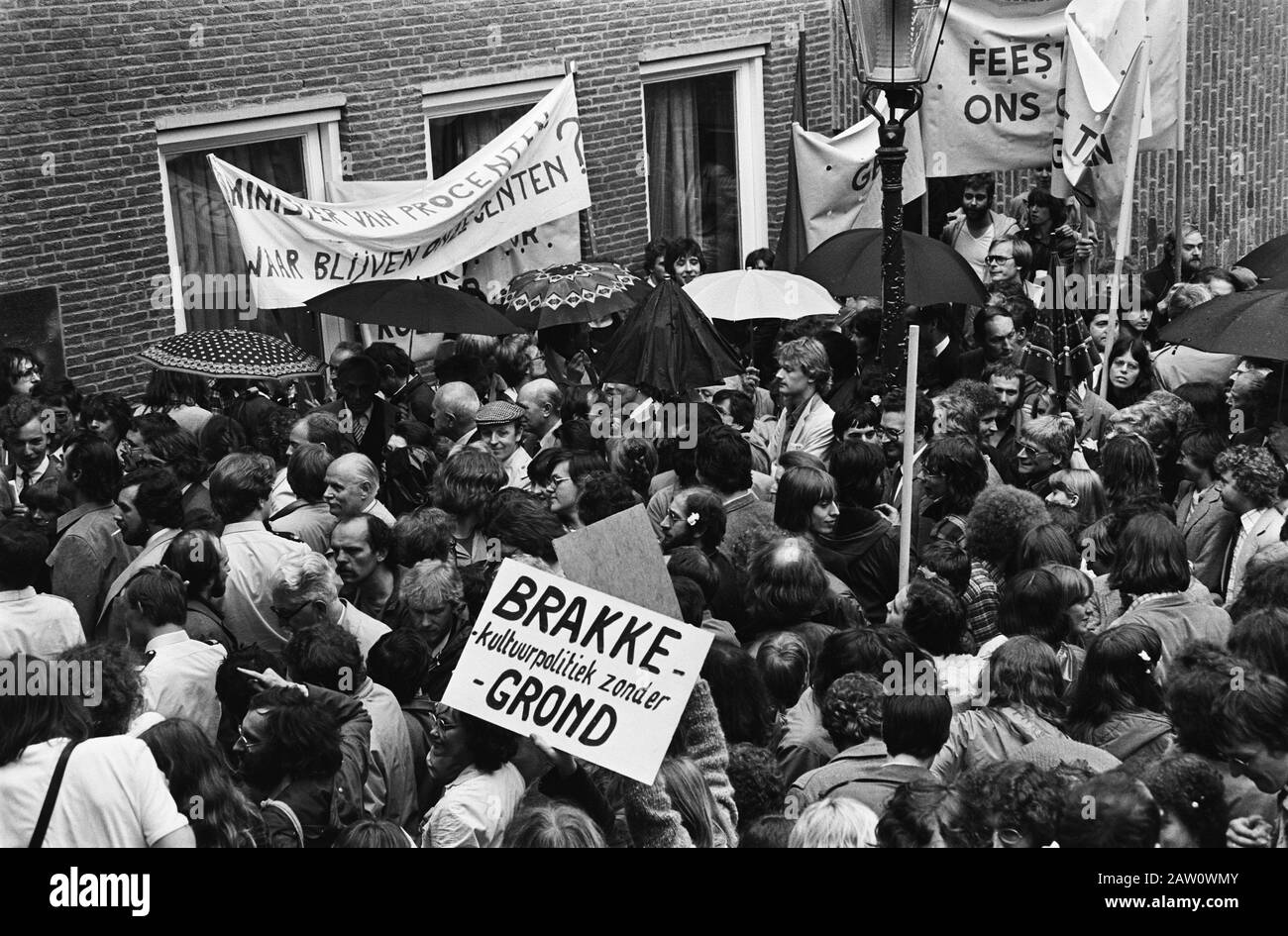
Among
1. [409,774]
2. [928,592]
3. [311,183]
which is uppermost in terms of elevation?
[311,183]

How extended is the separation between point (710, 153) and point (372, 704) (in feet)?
37.0

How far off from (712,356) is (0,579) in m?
4.03

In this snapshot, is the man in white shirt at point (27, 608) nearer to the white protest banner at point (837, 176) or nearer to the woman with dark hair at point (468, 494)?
the woman with dark hair at point (468, 494)

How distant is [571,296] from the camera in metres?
11.3

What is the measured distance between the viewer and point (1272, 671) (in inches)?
216

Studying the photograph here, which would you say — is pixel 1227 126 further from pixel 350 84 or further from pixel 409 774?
pixel 409 774

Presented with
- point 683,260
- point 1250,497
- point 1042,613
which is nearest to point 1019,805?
point 1042,613

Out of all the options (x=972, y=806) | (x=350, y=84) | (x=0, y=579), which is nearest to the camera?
(x=972, y=806)

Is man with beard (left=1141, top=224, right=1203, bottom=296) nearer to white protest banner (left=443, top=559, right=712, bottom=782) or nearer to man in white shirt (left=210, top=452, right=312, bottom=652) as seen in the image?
man in white shirt (left=210, top=452, right=312, bottom=652)

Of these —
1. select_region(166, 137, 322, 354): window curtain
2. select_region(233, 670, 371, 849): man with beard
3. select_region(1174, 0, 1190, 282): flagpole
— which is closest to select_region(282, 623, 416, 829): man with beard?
select_region(233, 670, 371, 849): man with beard

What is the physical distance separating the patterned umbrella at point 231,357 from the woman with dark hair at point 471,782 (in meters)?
4.48

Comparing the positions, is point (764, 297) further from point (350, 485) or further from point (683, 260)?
point (350, 485)

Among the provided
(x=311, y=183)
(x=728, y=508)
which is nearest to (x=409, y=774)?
(x=728, y=508)

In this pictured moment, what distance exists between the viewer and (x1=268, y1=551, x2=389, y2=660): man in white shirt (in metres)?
6.37
